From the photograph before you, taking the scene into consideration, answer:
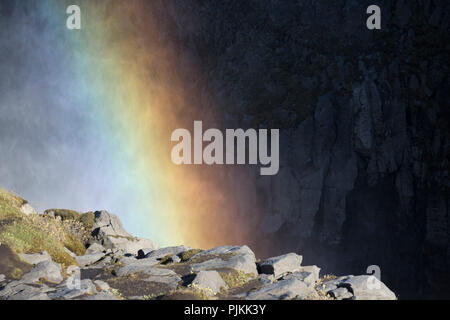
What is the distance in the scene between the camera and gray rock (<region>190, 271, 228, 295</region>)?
53.5 ft

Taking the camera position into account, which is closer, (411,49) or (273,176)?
(411,49)

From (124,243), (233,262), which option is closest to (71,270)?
(233,262)

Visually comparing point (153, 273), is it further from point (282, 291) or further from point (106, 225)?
point (106, 225)

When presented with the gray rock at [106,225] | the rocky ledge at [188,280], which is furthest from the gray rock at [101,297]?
the gray rock at [106,225]

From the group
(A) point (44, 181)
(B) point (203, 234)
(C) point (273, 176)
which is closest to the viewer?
(C) point (273, 176)

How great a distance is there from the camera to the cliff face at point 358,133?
214 ft

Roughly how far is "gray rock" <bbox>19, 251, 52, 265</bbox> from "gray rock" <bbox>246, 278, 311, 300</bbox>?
10.2 metres

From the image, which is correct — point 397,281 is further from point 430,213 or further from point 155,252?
point 155,252

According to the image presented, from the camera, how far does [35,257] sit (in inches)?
784

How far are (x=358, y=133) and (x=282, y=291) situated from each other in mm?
57501

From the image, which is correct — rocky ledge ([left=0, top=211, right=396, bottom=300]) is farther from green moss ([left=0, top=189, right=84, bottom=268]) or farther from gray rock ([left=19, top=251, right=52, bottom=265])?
green moss ([left=0, top=189, right=84, bottom=268])
